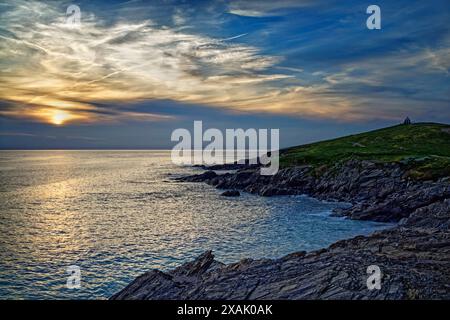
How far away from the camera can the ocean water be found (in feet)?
144

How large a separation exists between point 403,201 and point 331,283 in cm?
5783

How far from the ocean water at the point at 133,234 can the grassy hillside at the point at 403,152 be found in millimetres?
29815

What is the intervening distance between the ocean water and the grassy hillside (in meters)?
29.8

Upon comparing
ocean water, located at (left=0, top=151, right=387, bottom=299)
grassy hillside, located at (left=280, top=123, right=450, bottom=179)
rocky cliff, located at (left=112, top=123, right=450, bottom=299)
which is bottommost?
ocean water, located at (left=0, top=151, right=387, bottom=299)

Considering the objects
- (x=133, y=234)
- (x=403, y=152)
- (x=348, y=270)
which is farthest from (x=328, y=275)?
(x=403, y=152)

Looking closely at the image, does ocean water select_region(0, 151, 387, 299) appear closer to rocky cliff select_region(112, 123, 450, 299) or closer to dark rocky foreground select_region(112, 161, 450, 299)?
rocky cliff select_region(112, 123, 450, 299)

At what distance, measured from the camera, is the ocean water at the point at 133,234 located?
44.0 metres

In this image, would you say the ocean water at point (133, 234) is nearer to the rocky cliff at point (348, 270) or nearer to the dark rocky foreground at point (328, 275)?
the rocky cliff at point (348, 270)

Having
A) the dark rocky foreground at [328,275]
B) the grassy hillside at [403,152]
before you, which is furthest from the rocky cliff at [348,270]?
the grassy hillside at [403,152]

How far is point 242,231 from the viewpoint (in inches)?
2625

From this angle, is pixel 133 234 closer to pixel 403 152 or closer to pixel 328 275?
pixel 328 275

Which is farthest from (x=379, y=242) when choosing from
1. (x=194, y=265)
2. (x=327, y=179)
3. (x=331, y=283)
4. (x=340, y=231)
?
(x=327, y=179)

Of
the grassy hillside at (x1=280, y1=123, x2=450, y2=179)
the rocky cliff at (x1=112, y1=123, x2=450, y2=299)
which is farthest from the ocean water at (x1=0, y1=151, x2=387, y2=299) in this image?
the grassy hillside at (x1=280, y1=123, x2=450, y2=179)
